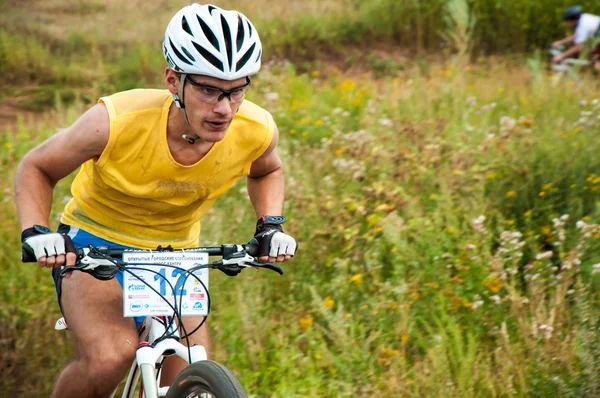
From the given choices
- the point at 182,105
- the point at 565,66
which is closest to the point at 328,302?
the point at 182,105

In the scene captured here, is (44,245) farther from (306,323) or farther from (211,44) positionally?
(306,323)

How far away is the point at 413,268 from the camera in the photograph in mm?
5188

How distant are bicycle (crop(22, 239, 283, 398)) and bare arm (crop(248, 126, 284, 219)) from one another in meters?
0.53

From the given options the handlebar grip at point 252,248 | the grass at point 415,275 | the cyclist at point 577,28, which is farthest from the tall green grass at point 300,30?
the handlebar grip at point 252,248

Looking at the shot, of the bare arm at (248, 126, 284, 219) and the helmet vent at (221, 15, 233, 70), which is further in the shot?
the bare arm at (248, 126, 284, 219)

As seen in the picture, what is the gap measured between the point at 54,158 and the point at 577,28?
990 centimetres

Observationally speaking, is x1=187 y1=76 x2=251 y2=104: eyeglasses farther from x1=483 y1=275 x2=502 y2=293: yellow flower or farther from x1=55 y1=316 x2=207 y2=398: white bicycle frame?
x1=483 y1=275 x2=502 y2=293: yellow flower

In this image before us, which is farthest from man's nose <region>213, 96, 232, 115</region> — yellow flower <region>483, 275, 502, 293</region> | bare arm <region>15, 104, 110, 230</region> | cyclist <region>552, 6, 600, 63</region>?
cyclist <region>552, 6, 600, 63</region>

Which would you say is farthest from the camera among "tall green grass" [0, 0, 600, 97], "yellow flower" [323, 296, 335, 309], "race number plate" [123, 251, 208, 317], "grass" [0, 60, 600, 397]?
"tall green grass" [0, 0, 600, 97]

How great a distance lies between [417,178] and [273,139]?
8.98 ft

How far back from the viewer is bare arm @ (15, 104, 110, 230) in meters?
3.09

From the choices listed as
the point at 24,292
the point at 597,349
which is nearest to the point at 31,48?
the point at 24,292

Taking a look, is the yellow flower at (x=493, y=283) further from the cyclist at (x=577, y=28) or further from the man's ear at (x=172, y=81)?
the cyclist at (x=577, y=28)

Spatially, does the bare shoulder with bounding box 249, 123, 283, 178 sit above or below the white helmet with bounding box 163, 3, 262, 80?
below
